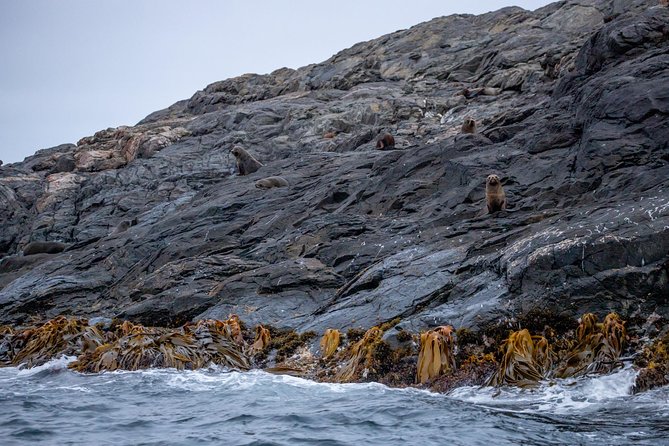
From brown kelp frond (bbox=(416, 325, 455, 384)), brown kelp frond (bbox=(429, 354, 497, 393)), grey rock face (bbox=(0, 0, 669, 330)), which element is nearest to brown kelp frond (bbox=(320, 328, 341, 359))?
grey rock face (bbox=(0, 0, 669, 330))

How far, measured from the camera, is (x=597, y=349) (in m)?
8.95

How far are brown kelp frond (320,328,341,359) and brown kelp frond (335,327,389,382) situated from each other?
432 millimetres

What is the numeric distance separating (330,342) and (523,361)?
11.0 ft

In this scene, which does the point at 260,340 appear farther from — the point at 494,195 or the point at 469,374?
the point at 494,195

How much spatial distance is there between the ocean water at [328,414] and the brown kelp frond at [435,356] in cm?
54

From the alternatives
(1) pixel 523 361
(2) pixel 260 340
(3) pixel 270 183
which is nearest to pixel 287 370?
(2) pixel 260 340

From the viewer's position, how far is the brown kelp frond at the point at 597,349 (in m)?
8.77

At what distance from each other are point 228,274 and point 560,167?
8008 millimetres

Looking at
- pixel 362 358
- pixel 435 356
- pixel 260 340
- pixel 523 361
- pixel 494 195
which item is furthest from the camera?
pixel 494 195

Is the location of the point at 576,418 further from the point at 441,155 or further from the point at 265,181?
the point at 265,181

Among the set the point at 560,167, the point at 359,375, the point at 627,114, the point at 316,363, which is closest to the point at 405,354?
the point at 359,375

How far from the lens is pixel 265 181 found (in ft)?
77.8

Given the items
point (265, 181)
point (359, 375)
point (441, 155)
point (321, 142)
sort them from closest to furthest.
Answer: point (359, 375) → point (441, 155) → point (265, 181) → point (321, 142)

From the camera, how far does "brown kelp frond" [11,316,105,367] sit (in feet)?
42.5
